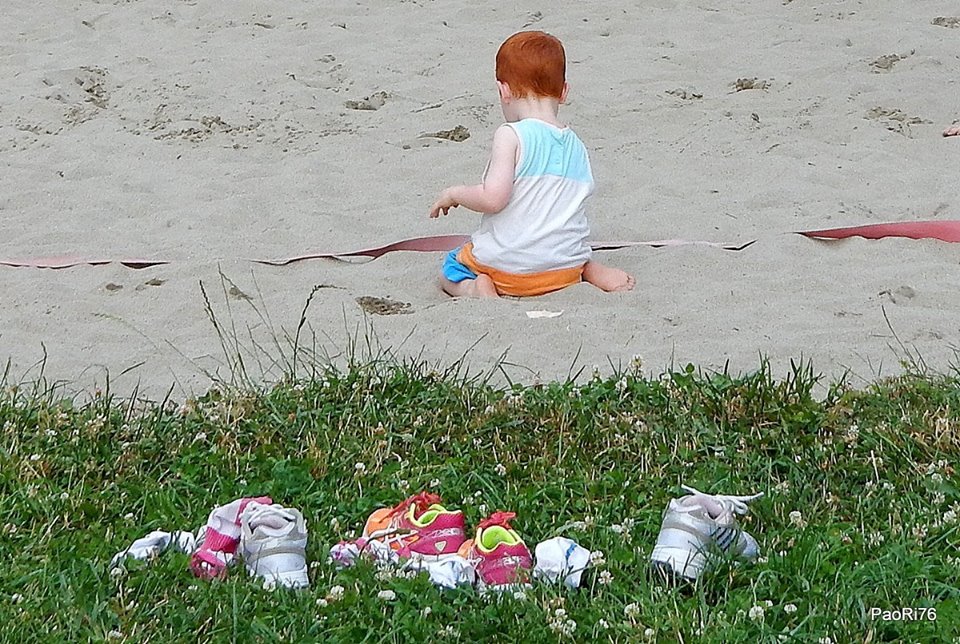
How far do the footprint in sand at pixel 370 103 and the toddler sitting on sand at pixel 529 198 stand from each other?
235 cm

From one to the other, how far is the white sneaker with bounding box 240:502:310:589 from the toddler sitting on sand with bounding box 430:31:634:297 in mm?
1933

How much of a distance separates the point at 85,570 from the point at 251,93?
477cm

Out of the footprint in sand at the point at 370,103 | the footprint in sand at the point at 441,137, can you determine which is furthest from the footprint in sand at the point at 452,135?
the footprint in sand at the point at 370,103

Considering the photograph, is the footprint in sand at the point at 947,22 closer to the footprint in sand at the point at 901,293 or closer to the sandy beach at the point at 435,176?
the sandy beach at the point at 435,176

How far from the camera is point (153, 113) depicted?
22.9 ft

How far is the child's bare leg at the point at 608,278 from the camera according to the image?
480cm

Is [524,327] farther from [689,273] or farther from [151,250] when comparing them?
[151,250]

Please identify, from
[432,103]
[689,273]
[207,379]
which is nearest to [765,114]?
[432,103]

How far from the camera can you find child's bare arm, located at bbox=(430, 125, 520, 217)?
15.3 ft

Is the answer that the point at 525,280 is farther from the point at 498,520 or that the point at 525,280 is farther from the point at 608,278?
the point at 498,520

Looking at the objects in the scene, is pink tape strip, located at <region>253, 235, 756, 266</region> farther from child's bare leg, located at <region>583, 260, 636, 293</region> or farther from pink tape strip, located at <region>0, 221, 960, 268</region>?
child's bare leg, located at <region>583, 260, 636, 293</region>

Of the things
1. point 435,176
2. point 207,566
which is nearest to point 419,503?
point 207,566

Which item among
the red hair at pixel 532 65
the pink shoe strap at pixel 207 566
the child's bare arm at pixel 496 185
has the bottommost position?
the pink shoe strap at pixel 207 566

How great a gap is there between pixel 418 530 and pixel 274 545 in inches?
12.2
